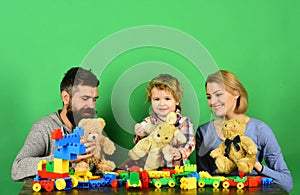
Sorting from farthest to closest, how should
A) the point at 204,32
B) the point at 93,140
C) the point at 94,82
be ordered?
the point at 204,32, the point at 94,82, the point at 93,140

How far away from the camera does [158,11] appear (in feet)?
7.89

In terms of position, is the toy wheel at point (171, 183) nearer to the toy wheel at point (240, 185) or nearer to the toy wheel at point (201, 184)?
the toy wheel at point (201, 184)

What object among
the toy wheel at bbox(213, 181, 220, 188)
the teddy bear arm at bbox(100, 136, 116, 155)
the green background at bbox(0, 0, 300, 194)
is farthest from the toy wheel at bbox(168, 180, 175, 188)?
the green background at bbox(0, 0, 300, 194)

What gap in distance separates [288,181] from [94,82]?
0.81 m

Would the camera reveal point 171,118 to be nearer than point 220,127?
Yes

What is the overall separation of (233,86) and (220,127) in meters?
0.17

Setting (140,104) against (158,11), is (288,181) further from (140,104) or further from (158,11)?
(158,11)

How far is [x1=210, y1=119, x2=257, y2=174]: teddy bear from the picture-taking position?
5.90ft

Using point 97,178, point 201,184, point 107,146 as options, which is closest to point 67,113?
point 107,146

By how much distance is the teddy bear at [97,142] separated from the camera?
1.94m

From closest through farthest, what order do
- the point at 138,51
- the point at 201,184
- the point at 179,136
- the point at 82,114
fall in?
1. the point at 201,184
2. the point at 179,136
3. the point at 82,114
4. the point at 138,51

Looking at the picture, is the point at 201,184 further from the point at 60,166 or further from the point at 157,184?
the point at 60,166

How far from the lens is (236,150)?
1808mm

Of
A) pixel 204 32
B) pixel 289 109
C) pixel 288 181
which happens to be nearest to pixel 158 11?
pixel 204 32
